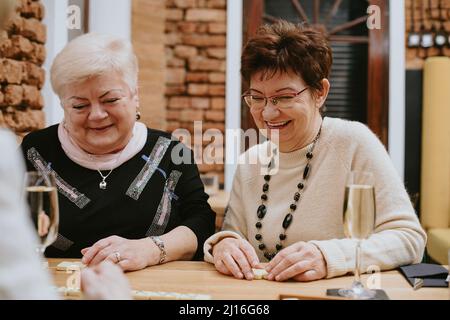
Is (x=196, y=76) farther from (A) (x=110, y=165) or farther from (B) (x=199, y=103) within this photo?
(A) (x=110, y=165)

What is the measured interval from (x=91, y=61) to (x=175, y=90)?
315 cm

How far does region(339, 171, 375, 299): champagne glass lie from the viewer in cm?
118

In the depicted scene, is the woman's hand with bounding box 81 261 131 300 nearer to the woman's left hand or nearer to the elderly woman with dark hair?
the woman's left hand

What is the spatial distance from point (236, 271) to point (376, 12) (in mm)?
3875

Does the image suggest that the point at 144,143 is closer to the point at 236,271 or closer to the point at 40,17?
the point at 236,271

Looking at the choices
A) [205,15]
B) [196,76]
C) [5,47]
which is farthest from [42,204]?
[205,15]

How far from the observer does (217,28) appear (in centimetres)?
474

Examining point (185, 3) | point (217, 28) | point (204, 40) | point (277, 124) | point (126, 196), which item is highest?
point (185, 3)

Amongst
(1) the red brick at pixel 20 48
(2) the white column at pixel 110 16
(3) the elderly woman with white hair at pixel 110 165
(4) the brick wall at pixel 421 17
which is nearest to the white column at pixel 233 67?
(2) the white column at pixel 110 16

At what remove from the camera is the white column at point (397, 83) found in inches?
184

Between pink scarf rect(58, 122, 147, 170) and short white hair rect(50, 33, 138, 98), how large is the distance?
0.19 metres

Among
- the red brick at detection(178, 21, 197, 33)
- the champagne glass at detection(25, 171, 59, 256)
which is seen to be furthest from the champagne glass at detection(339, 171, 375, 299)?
the red brick at detection(178, 21, 197, 33)

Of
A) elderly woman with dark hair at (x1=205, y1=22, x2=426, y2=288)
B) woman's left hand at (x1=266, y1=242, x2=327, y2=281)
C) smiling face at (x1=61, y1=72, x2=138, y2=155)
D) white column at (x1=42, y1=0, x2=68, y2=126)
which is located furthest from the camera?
white column at (x1=42, y1=0, x2=68, y2=126)

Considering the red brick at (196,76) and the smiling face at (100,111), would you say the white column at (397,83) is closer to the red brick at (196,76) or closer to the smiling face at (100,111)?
the red brick at (196,76)
